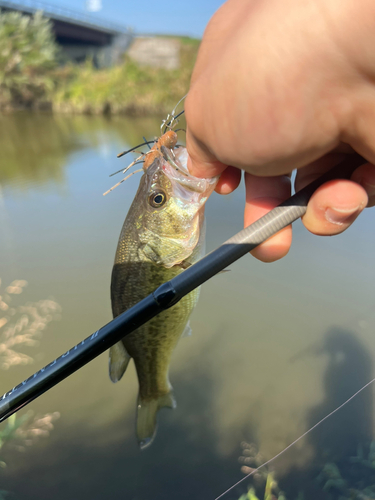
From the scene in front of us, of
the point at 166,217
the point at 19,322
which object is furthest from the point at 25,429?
the point at 166,217

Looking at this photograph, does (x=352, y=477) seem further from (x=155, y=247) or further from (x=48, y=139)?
(x=48, y=139)

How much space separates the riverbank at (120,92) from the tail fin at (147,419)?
14609 mm

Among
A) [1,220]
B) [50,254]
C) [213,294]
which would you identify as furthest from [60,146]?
[213,294]

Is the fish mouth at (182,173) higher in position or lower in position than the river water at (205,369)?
higher

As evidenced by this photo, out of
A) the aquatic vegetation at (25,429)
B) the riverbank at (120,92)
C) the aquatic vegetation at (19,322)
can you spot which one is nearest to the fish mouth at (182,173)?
the aquatic vegetation at (25,429)

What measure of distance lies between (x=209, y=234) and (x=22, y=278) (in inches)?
107

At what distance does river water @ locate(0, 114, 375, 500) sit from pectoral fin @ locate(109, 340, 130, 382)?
990mm

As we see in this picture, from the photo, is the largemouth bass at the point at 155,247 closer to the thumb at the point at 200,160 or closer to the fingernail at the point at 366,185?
the thumb at the point at 200,160

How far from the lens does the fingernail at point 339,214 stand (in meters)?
0.90

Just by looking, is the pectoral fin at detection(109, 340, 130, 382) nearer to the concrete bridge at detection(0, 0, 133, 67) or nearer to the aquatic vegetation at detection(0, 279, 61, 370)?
the aquatic vegetation at detection(0, 279, 61, 370)

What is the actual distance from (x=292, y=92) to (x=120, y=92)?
56.3 feet

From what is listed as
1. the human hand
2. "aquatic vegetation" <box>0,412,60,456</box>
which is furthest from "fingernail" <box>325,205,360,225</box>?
"aquatic vegetation" <box>0,412,60,456</box>

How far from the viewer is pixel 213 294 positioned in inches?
161

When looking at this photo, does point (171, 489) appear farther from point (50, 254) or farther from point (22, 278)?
point (50, 254)
